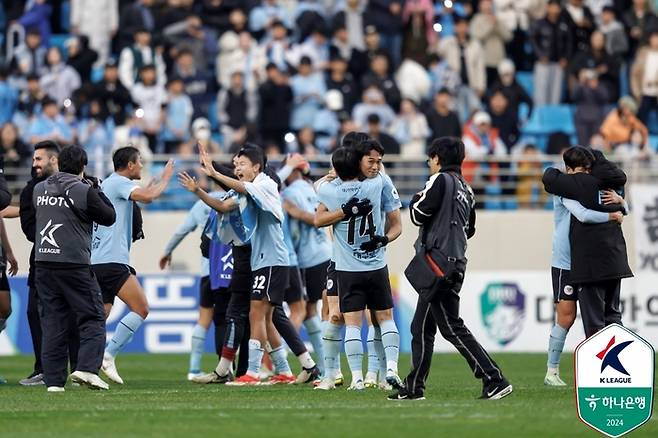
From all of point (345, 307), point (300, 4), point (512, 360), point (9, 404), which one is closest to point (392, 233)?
point (345, 307)

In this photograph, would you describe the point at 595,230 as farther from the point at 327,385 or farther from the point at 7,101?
the point at 7,101

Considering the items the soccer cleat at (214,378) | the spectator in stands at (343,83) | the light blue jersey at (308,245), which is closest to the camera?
the soccer cleat at (214,378)

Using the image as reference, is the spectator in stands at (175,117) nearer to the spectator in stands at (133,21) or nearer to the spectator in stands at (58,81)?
the spectator in stands at (58,81)

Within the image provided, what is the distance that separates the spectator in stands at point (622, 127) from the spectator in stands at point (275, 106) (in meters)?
5.33

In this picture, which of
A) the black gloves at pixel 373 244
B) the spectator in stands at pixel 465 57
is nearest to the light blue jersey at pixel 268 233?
the black gloves at pixel 373 244

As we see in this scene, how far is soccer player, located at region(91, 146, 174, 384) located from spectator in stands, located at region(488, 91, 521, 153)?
1206cm

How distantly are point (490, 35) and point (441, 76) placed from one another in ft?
5.25

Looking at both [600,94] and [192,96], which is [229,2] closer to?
[192,96]

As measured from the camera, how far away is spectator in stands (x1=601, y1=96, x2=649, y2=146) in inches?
1030

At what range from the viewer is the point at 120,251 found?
15750mm

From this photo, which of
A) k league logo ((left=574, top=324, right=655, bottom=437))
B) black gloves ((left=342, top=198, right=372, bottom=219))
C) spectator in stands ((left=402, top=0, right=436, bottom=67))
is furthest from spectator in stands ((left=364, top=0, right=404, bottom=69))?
k league logo ((left=574, top=324, right=655, bottom=437))

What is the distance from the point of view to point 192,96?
26719 millimetres

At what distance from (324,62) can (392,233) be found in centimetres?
1394

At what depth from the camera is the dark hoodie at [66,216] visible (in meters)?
13.8
